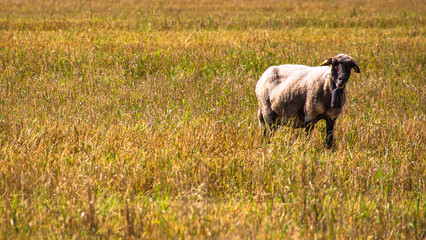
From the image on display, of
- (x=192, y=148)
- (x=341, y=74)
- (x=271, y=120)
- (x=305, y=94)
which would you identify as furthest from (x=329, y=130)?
(x=192, y=148)

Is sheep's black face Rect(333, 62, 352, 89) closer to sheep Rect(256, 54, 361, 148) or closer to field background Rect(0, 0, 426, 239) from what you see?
sheep Rect(256, 54, 361, 148)

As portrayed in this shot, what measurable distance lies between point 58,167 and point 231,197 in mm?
1656

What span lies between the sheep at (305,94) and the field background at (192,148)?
26cm

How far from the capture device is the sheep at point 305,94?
4.43m

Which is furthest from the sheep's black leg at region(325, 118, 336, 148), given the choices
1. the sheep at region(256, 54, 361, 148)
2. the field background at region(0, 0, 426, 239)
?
the field background at region(0, 0, 426, 239)

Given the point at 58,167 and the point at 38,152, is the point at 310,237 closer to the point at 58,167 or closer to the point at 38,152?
the point at 58,167

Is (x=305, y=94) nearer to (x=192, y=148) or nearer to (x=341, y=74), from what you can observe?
(x=341, y=74)

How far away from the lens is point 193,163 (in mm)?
4191

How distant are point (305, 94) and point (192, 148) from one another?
139cm

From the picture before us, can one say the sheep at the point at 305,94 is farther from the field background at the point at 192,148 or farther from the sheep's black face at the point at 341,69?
the field background at the point at 192,148

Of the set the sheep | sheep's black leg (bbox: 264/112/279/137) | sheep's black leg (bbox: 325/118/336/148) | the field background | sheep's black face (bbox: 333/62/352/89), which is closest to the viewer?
the field background

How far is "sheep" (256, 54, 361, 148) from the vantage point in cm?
443


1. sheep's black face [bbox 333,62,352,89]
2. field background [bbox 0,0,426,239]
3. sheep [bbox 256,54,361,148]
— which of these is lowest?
field background [bbox 0,0,426,239]

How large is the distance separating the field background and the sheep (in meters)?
0.26
